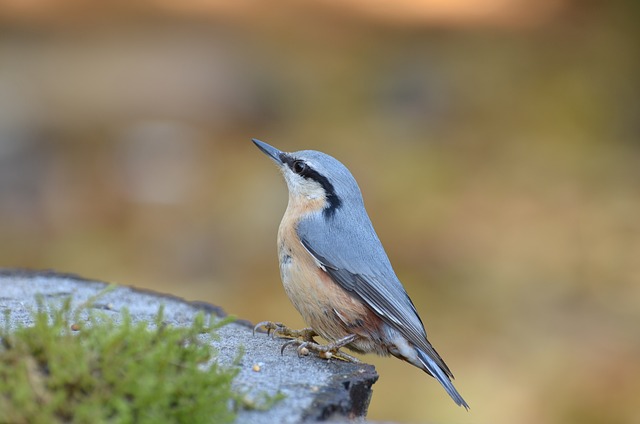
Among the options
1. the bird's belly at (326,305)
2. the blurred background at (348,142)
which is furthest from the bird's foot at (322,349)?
the blurred background at (348,142)

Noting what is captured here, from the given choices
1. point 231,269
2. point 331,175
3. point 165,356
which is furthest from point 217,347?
point 231,269

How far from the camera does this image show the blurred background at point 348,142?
27.7 ft

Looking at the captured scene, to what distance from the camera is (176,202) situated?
878cm

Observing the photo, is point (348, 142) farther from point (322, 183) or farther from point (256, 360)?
point (256, 360)

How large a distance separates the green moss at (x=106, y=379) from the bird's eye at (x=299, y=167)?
1.72m

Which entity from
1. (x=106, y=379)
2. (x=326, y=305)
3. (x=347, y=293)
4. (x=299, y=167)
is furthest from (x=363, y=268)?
(x=106, y=379)

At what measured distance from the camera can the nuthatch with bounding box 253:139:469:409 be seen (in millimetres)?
3639

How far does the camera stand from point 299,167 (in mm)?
4195

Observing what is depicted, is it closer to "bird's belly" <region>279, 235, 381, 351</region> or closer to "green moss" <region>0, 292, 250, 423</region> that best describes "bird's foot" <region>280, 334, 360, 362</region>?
"bird's belly" <region>279, 235, 381, 351</region>

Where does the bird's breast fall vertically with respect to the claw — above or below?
above

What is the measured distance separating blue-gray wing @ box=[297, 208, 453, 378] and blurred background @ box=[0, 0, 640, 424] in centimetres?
429

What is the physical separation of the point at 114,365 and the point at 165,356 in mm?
154

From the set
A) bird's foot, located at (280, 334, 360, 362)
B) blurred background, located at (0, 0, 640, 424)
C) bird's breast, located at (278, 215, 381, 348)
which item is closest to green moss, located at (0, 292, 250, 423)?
bird's foot, located at (280, 334, 360, 362)

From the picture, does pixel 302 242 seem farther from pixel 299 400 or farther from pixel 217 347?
pixel 299 400
